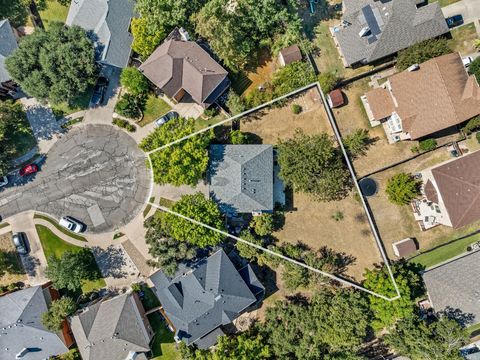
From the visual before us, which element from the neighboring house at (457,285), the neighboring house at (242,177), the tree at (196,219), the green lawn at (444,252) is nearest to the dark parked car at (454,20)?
the green lawn at (444,252)

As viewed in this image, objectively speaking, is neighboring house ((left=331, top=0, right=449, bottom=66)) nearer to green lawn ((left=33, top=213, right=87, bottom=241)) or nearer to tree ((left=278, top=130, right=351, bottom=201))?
tree ((left=278, top=130, right=351, bottom=201))

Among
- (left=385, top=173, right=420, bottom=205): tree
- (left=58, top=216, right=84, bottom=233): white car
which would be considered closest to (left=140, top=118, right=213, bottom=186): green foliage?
(left=58, top=216, right=84, bottom=233): white car

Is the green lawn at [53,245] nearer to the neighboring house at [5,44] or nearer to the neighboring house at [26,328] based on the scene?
the neighboring house at [26,328]

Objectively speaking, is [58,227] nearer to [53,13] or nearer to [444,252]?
[53,13]

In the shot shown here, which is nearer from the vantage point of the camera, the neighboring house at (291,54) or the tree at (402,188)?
the tree at (402,188)

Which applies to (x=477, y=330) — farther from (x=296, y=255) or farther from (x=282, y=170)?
(x=282, y=170)

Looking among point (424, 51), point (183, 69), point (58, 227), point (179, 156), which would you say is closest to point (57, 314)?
point (58, 227)
